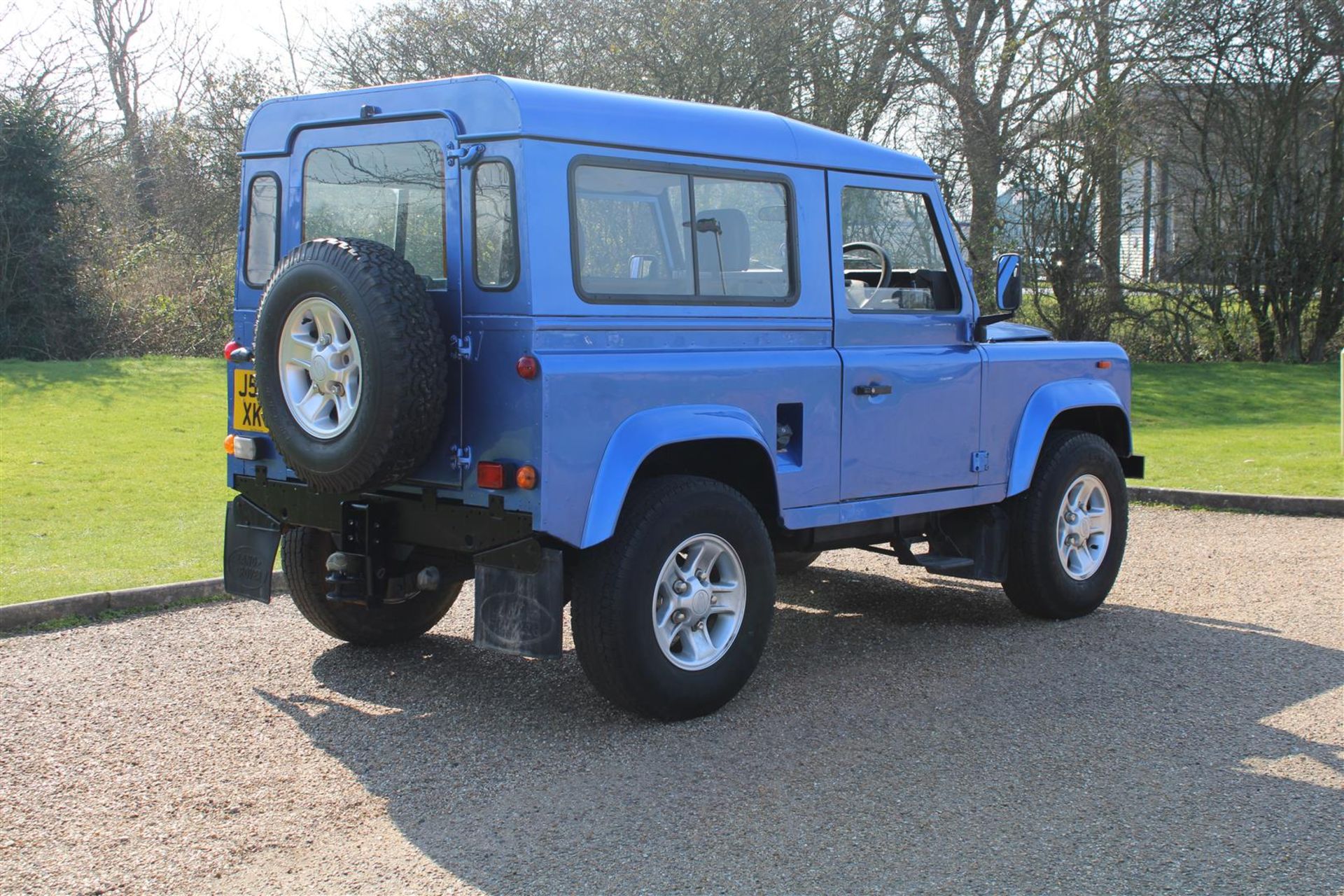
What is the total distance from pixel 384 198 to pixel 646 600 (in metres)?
1.93

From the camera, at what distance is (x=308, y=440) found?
503 centimetres

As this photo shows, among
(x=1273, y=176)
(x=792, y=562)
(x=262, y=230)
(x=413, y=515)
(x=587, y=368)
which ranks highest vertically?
(x=1273, y=176)

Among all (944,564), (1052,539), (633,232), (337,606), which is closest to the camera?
(633,232)

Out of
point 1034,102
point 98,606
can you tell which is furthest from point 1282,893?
point 1034,102

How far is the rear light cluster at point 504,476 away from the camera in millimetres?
4789

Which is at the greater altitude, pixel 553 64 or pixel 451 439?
pixel 553 64

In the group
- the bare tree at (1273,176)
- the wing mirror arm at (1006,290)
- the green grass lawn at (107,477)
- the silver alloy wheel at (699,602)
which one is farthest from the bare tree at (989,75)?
A: the silver alloy wheel at (699,602)

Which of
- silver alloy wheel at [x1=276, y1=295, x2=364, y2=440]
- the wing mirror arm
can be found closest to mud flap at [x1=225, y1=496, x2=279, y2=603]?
silver alloy wheel at [x1=276, y1=295, x2=364, y2=440]

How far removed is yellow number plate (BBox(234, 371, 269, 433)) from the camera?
19.0 ft

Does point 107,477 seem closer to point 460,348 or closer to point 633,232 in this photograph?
point 460,348

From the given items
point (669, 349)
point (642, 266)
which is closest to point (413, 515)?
point (669, 349)

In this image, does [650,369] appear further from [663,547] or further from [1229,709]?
[1229,709]

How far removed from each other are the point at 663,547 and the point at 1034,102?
16306 millimetres

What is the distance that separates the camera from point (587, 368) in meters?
4.93
